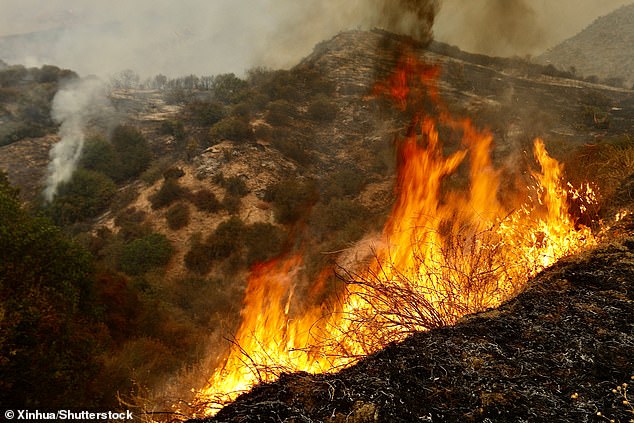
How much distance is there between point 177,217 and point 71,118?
22.5 metres

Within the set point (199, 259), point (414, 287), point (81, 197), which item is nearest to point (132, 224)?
point (199, 259)

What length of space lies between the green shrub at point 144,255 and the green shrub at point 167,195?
398 cm

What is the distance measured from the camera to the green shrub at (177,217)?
65.9 feet

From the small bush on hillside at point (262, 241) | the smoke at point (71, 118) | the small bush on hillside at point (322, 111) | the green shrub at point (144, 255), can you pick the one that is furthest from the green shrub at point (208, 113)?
the small bush on hillside at point (262, 241)

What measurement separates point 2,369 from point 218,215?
1456 cm

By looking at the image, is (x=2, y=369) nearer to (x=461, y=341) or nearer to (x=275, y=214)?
(x=461, y=341)

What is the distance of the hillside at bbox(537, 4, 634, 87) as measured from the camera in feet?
162

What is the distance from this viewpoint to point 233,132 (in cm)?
2652

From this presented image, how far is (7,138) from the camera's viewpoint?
1142 inches

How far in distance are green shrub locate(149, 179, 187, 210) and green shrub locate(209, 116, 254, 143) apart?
19.8 ft

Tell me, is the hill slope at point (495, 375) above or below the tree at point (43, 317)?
below

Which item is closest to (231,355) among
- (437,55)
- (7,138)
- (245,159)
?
(245,159)

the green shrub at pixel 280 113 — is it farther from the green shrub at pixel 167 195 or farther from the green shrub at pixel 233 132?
the green shrub at pixel 167 195

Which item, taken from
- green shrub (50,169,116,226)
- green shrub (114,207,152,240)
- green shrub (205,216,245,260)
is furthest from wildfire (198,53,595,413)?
green shrub (50,169,116,226)
